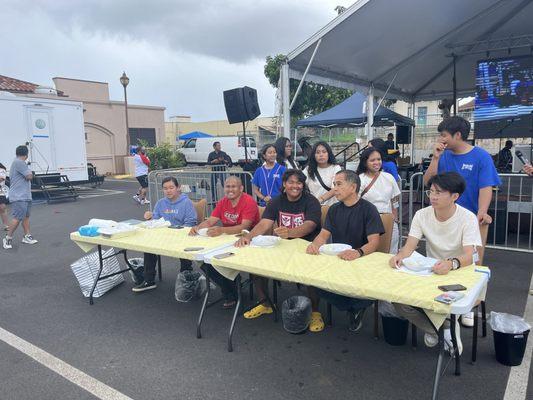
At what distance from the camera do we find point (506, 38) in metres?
8.55

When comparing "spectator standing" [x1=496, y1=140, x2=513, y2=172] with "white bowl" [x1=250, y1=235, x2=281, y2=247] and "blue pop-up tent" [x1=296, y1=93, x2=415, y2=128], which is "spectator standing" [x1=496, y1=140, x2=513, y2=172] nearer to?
"blue pop-up tent" [x1=296, y1=93, x2=415, y2=128]

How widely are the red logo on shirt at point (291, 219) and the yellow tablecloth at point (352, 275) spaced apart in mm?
510

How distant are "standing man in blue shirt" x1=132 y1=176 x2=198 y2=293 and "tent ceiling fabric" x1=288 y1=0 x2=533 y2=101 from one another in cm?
334

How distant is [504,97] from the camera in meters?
8.13

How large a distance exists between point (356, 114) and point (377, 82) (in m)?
2.97

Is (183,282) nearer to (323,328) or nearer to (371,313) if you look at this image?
(323,328)

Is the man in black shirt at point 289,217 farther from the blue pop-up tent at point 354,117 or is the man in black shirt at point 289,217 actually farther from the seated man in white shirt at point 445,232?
the blue pop-up tent at point 354,117

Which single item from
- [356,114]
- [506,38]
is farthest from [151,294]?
[356,114]

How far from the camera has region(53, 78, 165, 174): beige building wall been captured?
1806 cm

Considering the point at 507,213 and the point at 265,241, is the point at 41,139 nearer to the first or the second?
the point at 265,241

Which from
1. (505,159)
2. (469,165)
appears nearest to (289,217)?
(469,165)

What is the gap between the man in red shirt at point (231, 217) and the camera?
13.0 feet

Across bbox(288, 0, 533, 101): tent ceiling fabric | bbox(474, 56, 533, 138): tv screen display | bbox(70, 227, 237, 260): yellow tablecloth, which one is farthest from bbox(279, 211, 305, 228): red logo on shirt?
bbox(474, 56, 533, 138): tv screen display

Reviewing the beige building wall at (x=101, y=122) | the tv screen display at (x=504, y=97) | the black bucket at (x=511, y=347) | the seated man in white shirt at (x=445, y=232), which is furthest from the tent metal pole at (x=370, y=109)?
the beige building wall at (x=101, y=122)
